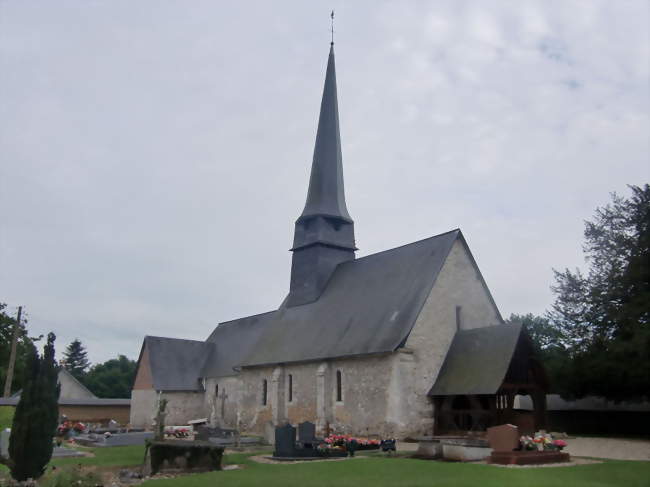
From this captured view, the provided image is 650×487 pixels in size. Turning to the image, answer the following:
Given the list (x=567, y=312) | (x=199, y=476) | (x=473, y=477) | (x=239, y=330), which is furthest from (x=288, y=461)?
(x=239, y=330)

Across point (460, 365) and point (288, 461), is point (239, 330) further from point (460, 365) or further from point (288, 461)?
point (288, 461)

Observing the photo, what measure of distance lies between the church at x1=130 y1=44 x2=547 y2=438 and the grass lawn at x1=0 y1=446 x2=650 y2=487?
5657 mm

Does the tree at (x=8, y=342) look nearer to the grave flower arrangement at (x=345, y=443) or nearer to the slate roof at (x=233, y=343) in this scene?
the slate roof at (x=233, y=343)

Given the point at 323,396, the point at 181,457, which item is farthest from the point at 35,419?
the point at 323,396

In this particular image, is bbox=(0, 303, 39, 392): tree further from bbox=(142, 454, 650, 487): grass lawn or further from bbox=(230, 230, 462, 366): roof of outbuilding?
bbox=(142, 454, 650, 487): grass lawn

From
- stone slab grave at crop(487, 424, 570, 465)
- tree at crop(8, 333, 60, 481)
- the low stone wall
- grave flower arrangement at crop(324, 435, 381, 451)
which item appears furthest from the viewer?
the low stone wall

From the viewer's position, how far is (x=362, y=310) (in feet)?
88.5

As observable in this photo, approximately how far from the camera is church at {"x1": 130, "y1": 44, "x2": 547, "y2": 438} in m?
21.8

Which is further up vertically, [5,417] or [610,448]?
[5,417]

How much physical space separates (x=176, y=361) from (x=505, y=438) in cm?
2946

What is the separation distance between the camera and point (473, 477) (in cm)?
1264

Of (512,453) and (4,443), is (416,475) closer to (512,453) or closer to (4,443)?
(512,453)

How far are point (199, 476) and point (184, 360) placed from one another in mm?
28717

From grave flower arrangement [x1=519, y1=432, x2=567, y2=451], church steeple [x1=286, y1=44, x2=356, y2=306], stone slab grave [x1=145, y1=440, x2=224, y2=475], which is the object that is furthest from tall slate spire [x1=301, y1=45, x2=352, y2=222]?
stone slab grave [x1=145, y1=440, x2=224, y2=475]
